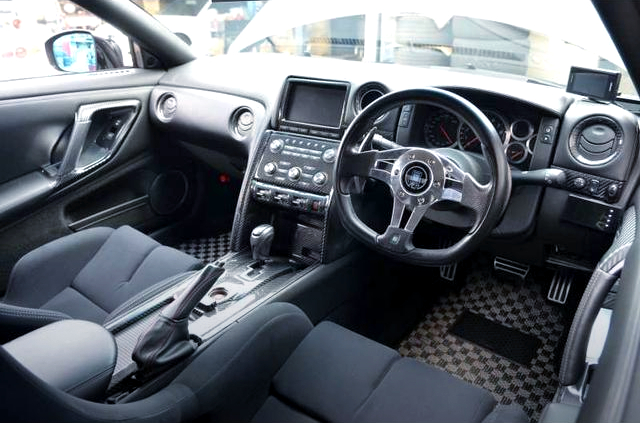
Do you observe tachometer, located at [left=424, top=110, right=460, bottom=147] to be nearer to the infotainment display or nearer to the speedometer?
the speedometer

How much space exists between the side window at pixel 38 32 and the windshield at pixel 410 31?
26cm

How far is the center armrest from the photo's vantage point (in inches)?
33.4

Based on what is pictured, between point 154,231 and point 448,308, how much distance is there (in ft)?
4.58

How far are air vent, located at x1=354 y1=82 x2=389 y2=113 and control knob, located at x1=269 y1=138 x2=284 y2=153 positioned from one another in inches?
11.8

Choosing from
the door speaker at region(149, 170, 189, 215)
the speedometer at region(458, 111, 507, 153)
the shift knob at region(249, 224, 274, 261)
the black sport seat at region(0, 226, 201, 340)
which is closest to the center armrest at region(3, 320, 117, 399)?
the black sport seat at region(0, 226, 201, 340)

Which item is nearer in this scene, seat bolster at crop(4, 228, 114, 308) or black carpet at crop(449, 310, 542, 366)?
seat bolster at crop(4, 228, 114, 308)

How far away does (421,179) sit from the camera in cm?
144

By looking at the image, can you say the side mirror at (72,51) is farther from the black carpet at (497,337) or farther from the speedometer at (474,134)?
Result: the black carpet at (497,337)

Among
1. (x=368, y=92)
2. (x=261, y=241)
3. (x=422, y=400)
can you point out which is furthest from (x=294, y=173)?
(x=422, y=400)

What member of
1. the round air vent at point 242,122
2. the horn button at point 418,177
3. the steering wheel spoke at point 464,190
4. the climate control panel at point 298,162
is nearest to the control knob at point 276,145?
the climate control panel at point 298,162

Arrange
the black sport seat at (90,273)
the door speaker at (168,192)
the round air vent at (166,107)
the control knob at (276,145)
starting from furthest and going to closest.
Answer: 1. the door speaker at (168,192)
2. the round air vent at (166,107)
3. the control knob at (276,145)
4. the black sport seat at (90,273)

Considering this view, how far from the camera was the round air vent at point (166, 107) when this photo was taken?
2.46 meters

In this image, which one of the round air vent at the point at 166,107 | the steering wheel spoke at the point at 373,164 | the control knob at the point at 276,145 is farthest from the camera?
the round air vent at the point at 166,107

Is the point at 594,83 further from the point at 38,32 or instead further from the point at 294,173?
the point at 38,32
